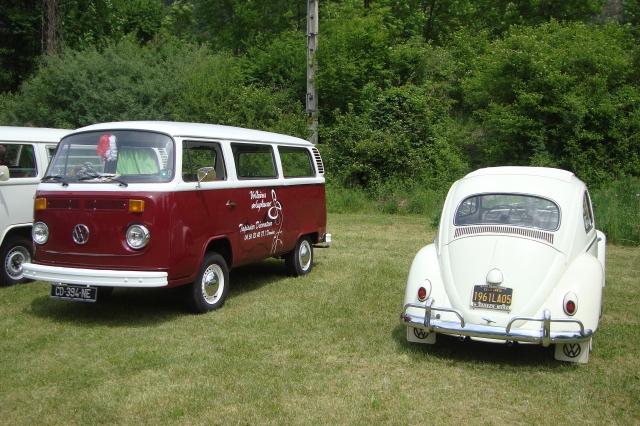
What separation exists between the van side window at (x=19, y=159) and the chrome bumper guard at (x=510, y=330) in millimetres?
6054

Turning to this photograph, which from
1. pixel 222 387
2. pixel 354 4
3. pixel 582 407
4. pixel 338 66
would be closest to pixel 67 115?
pixel 338 66

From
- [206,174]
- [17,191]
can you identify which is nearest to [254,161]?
[206,174]

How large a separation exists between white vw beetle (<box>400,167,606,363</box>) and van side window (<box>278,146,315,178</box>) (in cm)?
314

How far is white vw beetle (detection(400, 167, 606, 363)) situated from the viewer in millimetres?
5738

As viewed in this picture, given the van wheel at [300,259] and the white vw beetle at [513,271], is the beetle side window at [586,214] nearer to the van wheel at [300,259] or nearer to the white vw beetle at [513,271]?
the white vw beetle at [513,271]

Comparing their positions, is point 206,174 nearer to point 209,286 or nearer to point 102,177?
point 102,177

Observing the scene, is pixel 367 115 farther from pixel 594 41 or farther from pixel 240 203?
pixel 240 203

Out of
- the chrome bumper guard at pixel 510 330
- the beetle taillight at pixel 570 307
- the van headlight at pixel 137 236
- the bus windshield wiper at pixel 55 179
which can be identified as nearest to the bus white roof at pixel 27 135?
the bus windshield wiper at pixel 55 179

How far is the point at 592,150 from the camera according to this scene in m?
18.1

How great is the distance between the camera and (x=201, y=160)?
308 inches

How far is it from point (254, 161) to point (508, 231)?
12.4 ft

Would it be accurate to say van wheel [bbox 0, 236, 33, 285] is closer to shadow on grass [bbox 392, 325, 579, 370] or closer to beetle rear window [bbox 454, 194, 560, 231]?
shadow on grass [bbox 392, 325, 579, 370]

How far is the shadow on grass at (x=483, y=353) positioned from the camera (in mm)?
6051

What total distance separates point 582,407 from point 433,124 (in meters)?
15.8
